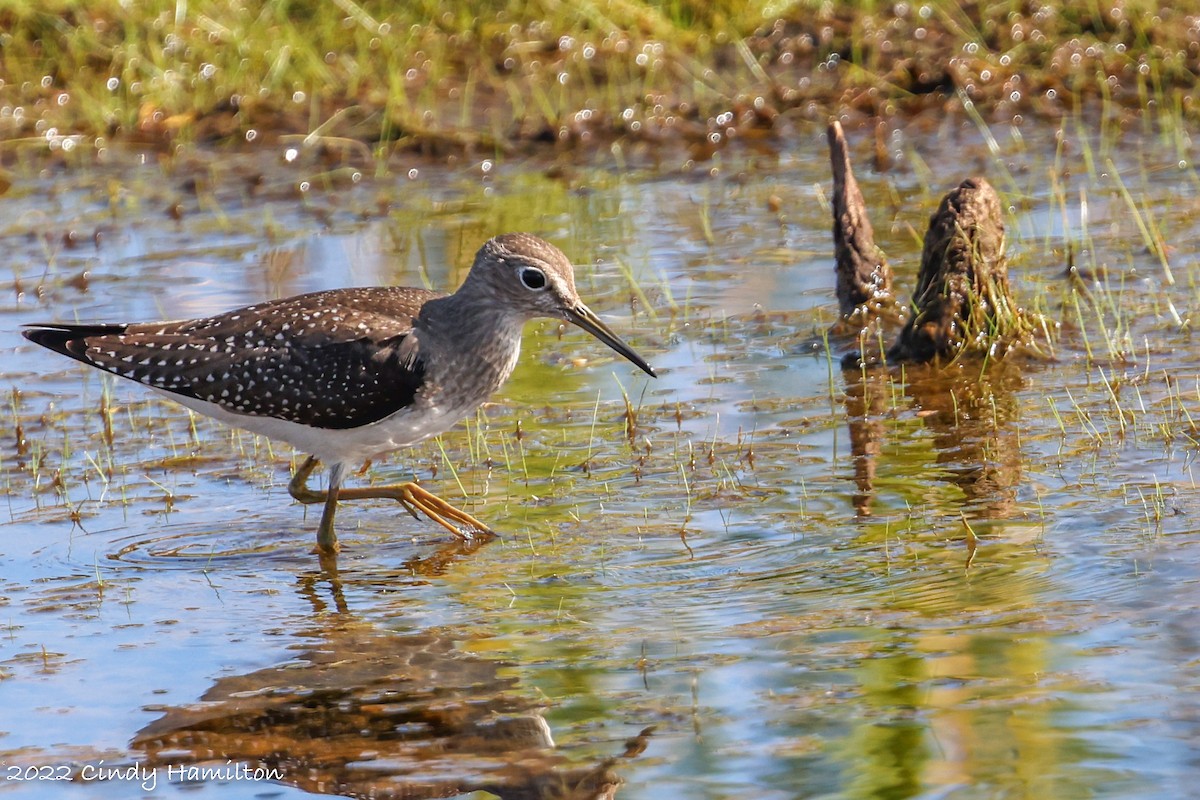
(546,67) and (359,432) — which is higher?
(546,67)

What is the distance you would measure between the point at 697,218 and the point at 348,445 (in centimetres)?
497

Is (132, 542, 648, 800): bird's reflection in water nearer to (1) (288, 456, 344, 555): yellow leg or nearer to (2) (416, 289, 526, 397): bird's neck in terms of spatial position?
(1) (288, 456, 344, 555): yellow leg

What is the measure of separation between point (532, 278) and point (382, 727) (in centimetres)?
249

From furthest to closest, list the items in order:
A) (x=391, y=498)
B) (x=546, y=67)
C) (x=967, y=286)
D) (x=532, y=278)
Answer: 1. (x=546, y=67)
2. (x=967, y=286)
3. (x=391, y=498)
4. (x=532, y=278)

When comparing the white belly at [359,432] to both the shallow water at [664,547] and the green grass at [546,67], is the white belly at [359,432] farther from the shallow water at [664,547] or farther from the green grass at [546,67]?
the green grass at [546,67]

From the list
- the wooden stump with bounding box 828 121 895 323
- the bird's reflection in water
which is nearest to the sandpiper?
the bird's reflection in water

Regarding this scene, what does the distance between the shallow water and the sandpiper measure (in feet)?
1.35

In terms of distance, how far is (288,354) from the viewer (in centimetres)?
736

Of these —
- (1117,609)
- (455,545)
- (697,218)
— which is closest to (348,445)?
(455,545)

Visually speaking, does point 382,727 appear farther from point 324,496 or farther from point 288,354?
point 288,354

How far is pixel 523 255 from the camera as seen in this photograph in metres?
7.34

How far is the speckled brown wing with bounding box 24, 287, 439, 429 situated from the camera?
285 inches

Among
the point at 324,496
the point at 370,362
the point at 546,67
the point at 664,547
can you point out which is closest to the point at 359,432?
the point at 370,362

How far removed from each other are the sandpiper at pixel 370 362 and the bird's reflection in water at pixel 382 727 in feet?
4.14
